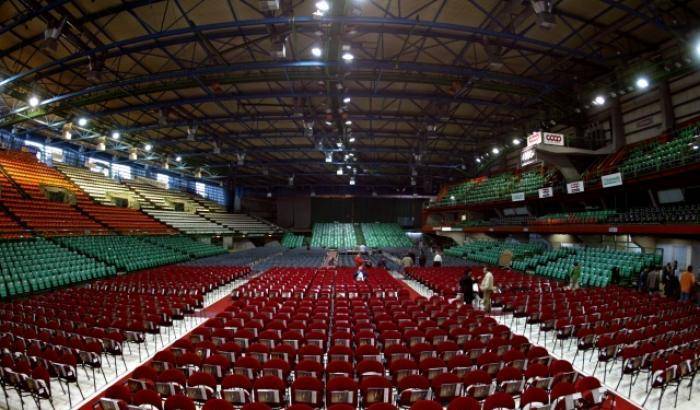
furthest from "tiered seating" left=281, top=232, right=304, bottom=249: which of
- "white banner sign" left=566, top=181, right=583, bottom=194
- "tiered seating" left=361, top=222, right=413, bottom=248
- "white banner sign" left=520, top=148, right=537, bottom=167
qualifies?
"white banner sign" left=566, top=181, right=583, bottom=194

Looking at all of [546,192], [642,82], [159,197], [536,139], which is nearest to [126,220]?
[159,197]

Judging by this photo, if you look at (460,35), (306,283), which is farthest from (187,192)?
(460,35)

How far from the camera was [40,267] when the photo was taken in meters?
13.6

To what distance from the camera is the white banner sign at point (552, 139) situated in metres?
19.1

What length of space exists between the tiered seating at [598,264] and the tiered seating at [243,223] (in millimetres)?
30404

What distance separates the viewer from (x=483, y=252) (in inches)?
982

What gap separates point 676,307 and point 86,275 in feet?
66.5

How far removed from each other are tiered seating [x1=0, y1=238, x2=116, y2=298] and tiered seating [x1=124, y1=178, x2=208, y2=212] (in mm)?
16053

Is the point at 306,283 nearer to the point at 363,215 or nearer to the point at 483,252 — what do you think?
the point at 483,252

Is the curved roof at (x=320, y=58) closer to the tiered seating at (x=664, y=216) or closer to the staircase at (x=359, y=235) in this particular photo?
Result: the tiered seating at (x=664, y=216)

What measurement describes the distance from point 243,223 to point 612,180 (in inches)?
1410

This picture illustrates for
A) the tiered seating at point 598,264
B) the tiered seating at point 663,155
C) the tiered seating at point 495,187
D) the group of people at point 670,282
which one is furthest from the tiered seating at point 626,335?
the tiered seating at point 495,187

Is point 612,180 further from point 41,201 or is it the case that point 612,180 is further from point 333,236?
point 41,201

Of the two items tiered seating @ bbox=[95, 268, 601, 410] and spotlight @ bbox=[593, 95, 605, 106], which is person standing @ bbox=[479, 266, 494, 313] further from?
spotlight @ bbox=[593, 95, 605, 106]
